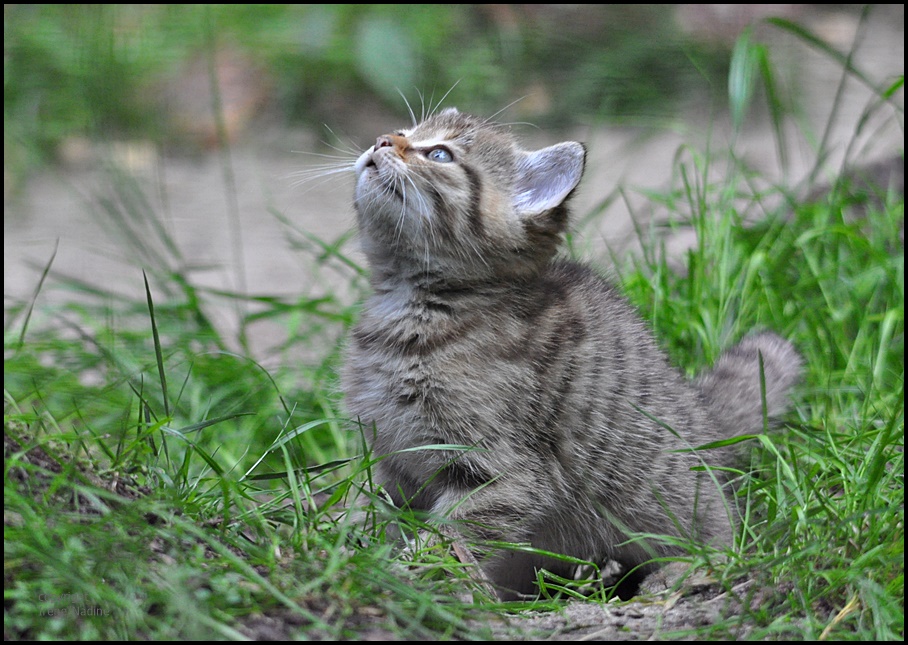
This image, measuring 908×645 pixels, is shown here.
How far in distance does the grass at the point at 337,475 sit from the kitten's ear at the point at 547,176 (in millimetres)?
976

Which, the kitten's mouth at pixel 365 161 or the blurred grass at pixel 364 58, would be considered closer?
the kitten's mouth at pixel 365 161

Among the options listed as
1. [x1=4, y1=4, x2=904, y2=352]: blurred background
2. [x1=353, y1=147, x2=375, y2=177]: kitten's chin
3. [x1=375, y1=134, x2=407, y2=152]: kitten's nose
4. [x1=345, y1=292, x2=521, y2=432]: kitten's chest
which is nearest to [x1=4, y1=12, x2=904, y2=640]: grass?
[x1=345, y1=292, x2=521, y2=432]: kitten's chest

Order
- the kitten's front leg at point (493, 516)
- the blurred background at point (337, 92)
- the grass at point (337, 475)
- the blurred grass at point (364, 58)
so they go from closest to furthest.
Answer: the grass at point (337, 475) → the kitten's front leg at point (493, 516) → the blurred background at point (337, 92) → the blurred grass at point (364, 58)

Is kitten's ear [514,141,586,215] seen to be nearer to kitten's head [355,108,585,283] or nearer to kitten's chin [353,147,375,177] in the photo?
kitten's head [355,108,585,283]

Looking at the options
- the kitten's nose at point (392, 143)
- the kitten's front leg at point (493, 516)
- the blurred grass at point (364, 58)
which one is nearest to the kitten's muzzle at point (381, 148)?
the kitten's nose at point (392, 143)

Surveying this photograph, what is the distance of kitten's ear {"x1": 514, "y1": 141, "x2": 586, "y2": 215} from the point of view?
10.5 ft

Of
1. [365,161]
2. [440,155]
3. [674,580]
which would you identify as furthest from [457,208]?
[674,580]

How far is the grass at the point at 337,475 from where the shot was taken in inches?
85.6

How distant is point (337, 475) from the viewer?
13.2ft

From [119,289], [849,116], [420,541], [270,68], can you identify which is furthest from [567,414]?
[270,68]

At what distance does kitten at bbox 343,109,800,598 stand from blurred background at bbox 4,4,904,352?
3.25 m

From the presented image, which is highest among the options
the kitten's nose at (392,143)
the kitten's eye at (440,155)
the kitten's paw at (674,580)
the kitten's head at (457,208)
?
the kitten's nose at (392,143)

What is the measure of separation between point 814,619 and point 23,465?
194 cm

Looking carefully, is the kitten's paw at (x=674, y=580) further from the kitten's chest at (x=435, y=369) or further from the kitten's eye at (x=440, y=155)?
the kitten's eye at (x=440, y=155)
